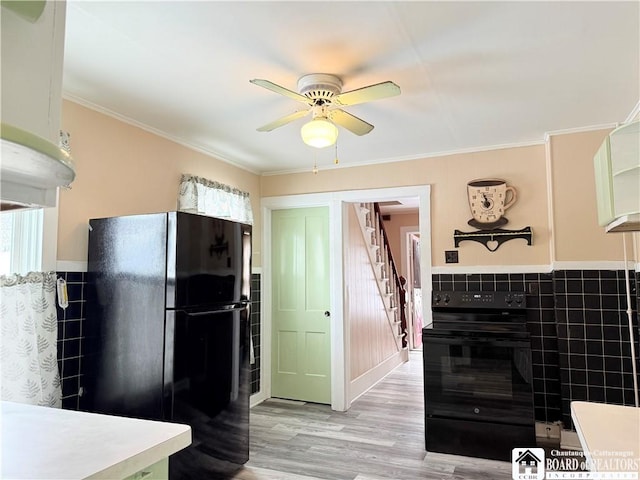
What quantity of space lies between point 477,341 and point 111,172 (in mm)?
2815

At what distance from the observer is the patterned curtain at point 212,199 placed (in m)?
3.53

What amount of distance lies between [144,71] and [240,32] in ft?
2.31

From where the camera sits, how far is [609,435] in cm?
128

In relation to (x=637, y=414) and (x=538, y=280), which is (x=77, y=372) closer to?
(x=637, y=414)

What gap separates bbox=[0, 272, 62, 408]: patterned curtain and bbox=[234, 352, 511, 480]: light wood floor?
1337 millimetres

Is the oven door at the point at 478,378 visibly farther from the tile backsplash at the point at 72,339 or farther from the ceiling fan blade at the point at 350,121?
the tile backsplash at the point at 72,339

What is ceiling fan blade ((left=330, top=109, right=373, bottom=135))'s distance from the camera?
2525 mm

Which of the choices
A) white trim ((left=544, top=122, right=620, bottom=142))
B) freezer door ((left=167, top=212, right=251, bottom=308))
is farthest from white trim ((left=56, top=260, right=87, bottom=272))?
white trim ((left=544, top=122, right=620, bottom=142))

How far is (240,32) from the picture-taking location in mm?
2002

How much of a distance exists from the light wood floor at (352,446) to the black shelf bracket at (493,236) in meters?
1.67

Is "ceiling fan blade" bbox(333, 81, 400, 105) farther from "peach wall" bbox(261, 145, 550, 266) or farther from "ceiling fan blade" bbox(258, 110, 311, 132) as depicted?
"peach wall" bbox(261, 145, 550, 266)

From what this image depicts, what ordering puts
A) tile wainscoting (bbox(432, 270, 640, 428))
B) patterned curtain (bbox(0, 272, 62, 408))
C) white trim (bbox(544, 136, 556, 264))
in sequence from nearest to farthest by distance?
patterned curtain (bbox(0, 272, 62, 408)), tile wainscoting (bbox(432, 270, 640, 428)), white trim (bbox(544, 136, 556, 264))

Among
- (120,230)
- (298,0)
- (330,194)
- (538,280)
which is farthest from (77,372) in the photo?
(538,280)

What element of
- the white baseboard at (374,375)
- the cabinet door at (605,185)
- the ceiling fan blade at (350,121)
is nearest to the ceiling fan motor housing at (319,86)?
the ceiling fan blade at (350,121)
